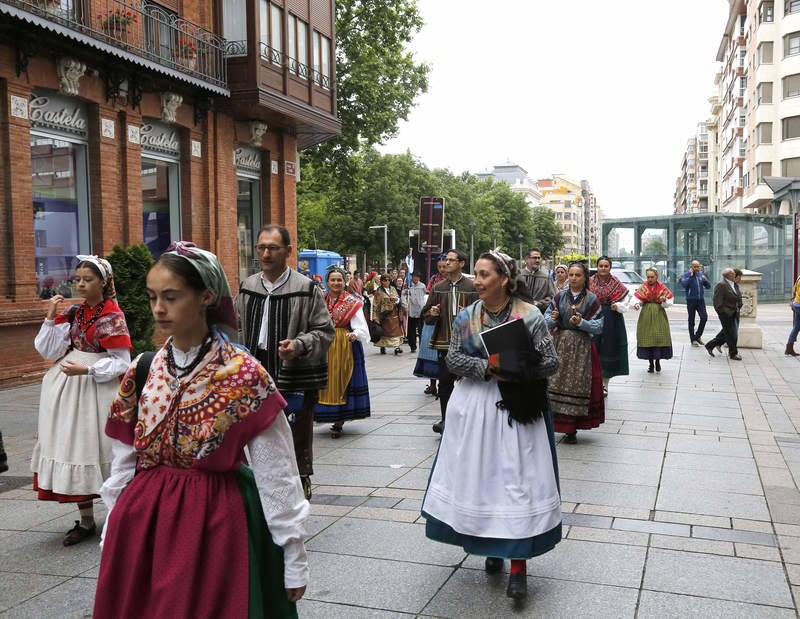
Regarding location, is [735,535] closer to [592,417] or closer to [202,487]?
[592,417]

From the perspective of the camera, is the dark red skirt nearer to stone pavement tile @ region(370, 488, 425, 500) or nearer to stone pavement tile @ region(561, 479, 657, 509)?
stone pavement tile @ region(561, 479, 657, 509)

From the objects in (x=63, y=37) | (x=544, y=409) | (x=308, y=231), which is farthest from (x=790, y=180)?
(x=308, y=231)

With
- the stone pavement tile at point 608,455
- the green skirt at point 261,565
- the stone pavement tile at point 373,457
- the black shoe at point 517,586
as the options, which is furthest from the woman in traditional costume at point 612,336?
the green skirt at point 261,565

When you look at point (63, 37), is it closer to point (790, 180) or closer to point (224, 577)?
point (224, 577)

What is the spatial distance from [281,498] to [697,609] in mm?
2493

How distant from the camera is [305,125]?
21859 millimetres

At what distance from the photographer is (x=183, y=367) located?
2461 mm

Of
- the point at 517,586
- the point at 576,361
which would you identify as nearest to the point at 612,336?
the point at 576,361

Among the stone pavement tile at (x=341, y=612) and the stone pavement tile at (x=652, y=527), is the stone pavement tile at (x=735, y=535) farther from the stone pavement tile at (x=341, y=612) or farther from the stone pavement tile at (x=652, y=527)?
the stone pavement tile at (x=341, y=612)

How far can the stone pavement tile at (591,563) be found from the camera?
14.1 ft

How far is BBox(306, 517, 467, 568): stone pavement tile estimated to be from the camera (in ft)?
15.3

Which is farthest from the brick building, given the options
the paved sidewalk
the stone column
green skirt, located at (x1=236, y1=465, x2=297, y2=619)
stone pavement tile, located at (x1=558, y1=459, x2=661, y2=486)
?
the stone column

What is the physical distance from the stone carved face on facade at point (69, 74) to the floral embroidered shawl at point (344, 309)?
332 inches

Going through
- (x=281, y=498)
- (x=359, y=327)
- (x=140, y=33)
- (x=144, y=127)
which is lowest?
(x=281, y=498)
